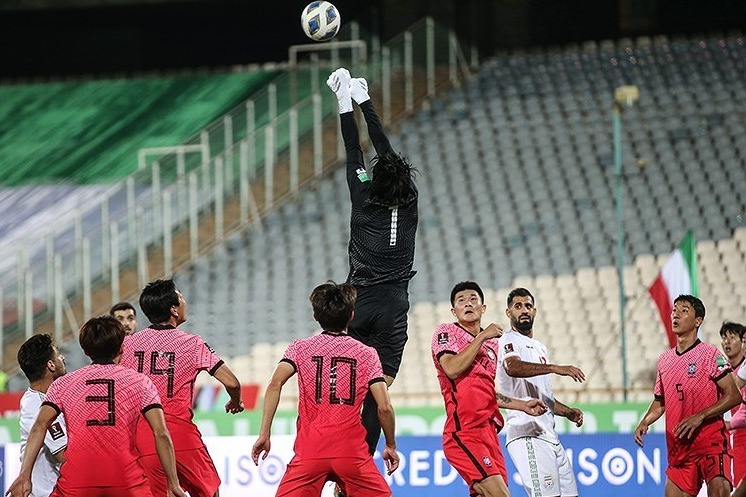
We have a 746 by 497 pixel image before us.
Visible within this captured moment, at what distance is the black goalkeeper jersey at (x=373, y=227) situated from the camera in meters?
9.22

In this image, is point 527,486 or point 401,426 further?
point 401,426

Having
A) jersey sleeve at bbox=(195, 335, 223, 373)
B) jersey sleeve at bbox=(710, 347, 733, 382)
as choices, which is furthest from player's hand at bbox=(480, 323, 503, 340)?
jersey sleeve at bbox=(710, 347, 733, 382)

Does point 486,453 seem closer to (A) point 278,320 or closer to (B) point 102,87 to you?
(A) point 278,320

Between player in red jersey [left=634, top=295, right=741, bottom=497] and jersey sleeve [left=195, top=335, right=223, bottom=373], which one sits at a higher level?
jersey sleeve [left=195, top=335, right=223, bottom=373]

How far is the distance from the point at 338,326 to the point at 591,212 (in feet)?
46.7

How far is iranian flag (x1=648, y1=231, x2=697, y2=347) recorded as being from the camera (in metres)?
15.7

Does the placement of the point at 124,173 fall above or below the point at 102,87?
below

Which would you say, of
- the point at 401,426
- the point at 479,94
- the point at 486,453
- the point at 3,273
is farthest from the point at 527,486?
the point at 479,94

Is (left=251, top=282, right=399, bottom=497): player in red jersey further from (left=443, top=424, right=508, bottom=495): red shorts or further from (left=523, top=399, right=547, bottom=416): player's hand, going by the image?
(left=523, top=399, right=547, bottom=416): player's hand

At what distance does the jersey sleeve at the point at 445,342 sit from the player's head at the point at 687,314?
1.80 meters

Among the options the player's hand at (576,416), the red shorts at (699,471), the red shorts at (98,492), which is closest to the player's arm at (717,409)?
the red shorts at (699,471)

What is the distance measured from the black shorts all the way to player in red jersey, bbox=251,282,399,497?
40.4 inches

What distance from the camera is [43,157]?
87.7 feet

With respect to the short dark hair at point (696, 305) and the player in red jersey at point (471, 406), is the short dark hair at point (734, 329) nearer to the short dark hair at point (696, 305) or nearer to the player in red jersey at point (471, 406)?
the short dark hair at point (696, 305)
